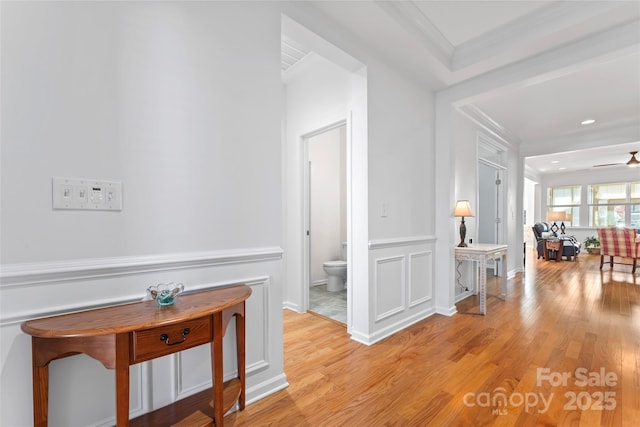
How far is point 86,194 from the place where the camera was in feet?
3.78

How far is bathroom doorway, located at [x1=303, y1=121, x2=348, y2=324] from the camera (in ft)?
13.3

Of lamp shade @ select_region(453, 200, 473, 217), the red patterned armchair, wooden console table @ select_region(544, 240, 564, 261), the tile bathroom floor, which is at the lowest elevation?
the tile bathroom floor

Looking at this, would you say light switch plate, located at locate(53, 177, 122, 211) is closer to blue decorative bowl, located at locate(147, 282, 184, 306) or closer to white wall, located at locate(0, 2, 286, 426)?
white wall, located at locate(0, 2, 286, 426)

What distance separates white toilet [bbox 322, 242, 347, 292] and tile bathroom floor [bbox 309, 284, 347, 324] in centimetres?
8

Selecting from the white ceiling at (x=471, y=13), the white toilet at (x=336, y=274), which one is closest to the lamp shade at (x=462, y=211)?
the white toilet at (x=336, y=274)

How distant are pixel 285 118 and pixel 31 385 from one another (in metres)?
3.18

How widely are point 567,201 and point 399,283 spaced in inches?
413

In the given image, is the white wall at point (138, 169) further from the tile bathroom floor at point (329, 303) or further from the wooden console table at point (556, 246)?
the wooden console table at point (556, 246)

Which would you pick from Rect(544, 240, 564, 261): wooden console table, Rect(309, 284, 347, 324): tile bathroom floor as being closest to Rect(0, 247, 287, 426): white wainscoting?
Rect(309, 284, 347, 324): tile bathroom floor

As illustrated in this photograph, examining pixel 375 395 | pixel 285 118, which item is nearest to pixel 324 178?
pixel 285 118

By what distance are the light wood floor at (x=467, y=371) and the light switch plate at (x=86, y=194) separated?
4.23 feet

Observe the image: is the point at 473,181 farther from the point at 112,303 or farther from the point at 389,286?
the point at 112,303

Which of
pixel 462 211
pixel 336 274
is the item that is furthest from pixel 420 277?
pixel 336 274

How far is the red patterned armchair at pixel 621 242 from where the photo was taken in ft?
17.3
